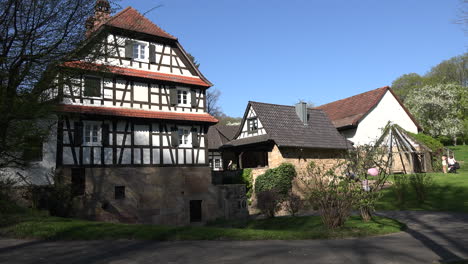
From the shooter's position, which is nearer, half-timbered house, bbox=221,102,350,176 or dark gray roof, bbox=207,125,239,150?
half-timbered house, bbox=221,102,350,176

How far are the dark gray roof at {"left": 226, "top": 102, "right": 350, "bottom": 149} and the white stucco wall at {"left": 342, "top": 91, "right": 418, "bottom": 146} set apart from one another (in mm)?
3887

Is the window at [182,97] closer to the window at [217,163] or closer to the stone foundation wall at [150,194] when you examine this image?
the stone foundation wall at [150,194]

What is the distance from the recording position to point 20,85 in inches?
427

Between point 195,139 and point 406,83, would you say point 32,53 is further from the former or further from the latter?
point 406,83

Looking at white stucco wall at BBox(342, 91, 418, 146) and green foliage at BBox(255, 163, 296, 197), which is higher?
white stucco wall at BBox(342, 91, 418, 146)

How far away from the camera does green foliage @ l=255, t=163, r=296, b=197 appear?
26.8 metres

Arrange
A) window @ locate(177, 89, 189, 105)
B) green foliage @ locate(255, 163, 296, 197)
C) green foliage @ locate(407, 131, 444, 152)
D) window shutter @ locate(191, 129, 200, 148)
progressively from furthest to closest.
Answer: green foliage @ locate(407, 131, 444, 152) < green foliage @ locate(255, 163, 296, 197) < window @ locate(177, 89, 189, 105) < window shutter @ locate(191, 129, 200, 148)

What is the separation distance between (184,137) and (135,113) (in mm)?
3588

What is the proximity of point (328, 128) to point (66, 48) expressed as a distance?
1008 inches

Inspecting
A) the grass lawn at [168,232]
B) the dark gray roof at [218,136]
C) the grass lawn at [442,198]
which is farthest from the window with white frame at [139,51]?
the dark gray roof at [218,136]

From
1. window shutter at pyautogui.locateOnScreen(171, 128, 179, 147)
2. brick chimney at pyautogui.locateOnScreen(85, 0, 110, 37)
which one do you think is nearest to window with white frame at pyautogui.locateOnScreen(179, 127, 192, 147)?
window shutter at pyautogui.locateOnScreen(171, 128, 179, 147)

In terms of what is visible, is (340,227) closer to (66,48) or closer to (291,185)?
(66,48)

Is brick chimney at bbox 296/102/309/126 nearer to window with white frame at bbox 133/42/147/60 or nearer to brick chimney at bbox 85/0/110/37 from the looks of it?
window with white frame at bbox 133/42/147/60

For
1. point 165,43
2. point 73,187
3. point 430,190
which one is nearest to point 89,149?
point 73,187
